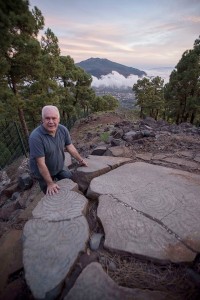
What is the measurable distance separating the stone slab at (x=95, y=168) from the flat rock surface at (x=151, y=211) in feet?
0.48

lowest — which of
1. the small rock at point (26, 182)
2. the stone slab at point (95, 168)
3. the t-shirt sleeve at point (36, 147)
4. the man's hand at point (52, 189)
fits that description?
the small rock at point (26, 182)

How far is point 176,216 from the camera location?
7.97ft

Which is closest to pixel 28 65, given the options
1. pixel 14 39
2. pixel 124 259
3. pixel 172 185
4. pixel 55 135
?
pixel 14 39

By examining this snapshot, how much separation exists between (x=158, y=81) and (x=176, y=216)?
2909 centimetres

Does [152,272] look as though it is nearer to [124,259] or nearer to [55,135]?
[124,259]

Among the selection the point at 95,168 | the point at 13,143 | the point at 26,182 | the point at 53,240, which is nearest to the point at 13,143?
the point at 13,143

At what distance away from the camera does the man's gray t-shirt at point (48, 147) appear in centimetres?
295

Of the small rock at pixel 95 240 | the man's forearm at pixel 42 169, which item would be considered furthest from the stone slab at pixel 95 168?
the small rock at pixel 95 240

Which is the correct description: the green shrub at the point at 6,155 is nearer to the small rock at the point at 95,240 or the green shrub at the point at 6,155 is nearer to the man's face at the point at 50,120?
the man's face at the point at 50,120

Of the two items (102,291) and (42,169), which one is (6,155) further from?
(102,291)

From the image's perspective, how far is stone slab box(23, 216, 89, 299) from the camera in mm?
1787

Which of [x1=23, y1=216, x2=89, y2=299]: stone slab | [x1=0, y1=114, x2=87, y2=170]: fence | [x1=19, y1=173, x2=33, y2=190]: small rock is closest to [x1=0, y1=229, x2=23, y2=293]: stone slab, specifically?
[x1=23, y1=216, x2=89, y2=299]: stone slab

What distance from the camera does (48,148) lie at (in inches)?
121

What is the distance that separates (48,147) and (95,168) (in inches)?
36.4
